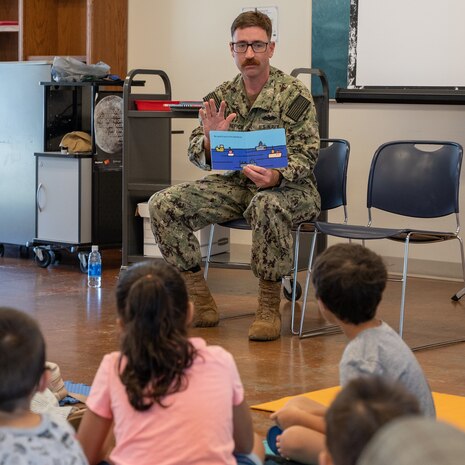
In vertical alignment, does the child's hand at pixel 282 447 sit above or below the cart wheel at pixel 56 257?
above

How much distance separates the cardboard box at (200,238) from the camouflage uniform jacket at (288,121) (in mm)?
1065

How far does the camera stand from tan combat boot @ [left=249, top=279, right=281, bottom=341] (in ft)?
13.4

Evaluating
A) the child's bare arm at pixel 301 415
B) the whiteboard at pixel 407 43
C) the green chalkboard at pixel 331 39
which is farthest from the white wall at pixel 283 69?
the child's bare arm at pixel 301 415

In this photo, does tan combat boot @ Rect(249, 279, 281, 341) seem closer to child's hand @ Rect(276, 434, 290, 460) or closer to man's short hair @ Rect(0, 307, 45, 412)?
child's hand @ Rect(276, 434, 290, 460)

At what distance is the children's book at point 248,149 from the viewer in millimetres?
4207

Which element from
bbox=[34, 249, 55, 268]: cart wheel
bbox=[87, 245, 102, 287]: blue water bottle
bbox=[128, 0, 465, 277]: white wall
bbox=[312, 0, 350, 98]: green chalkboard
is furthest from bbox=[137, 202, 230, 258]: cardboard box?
bbox=[312, 0, 350, 98]: green chalkboard

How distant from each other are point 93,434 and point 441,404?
4.91 ft

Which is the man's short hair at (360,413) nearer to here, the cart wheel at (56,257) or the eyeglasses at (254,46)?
the eyeglasses at (254,46)

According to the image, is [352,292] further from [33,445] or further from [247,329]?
[247,329]

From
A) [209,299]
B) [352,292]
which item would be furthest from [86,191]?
[352,292]

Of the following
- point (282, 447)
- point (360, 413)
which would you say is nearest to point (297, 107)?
point (282, 447)

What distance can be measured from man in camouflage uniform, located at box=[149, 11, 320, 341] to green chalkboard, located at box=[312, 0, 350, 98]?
165 cm

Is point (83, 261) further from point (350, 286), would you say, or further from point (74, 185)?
point (350, 286)

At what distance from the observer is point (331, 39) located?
239 inches
